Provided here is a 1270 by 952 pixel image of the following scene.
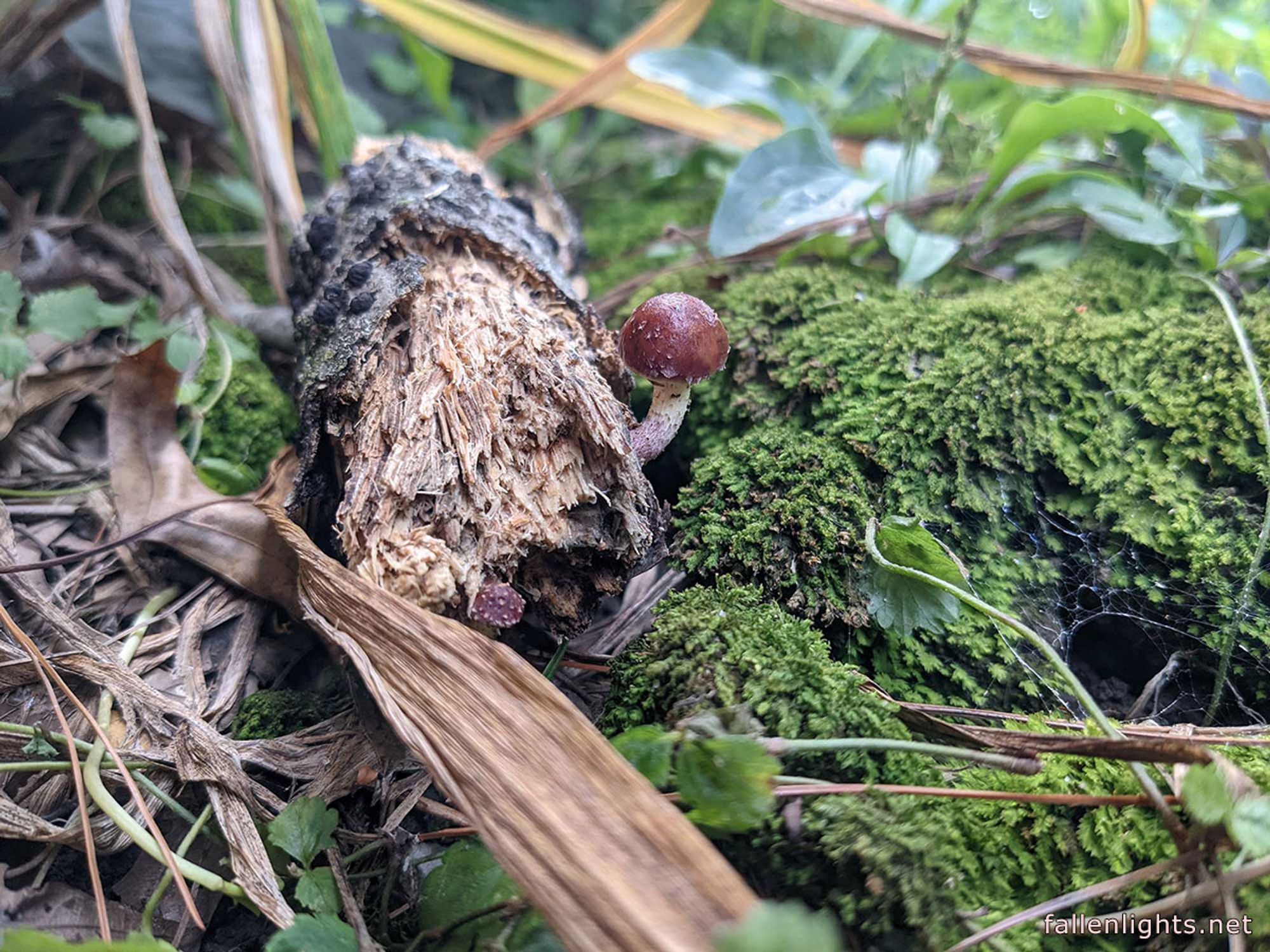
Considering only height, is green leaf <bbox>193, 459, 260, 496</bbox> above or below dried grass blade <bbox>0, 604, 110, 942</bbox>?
above

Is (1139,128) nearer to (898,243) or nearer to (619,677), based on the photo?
(898,243)

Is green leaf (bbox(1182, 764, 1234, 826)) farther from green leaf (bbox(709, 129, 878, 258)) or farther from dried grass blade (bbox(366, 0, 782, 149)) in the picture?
dried grass blade (bbox(366, 0, 782, 149))

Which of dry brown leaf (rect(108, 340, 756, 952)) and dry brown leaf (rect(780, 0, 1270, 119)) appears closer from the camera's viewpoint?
dry brown leaf (rect(108, 340, 756, 952))

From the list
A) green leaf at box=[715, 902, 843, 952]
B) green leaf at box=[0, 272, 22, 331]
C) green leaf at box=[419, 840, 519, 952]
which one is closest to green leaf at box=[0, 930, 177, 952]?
green leaf at box=[419, 840, 519, 952]

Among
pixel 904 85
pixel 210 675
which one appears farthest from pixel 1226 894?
pixel 904 85

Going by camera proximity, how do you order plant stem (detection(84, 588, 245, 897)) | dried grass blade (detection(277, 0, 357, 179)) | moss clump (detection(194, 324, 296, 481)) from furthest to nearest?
dried grass blade (detection(277, 0, 357, 179)) → moss clump (detection(194, 324, 296, 481)) → plant stem (detection(84, 588, 245, 897))

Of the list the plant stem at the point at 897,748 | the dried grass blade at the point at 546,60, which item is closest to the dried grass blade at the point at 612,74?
the dried grass blade at the point at 546,60

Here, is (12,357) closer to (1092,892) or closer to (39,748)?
(39,748)

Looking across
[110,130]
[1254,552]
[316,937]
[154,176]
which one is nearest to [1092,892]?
[1254,552]
